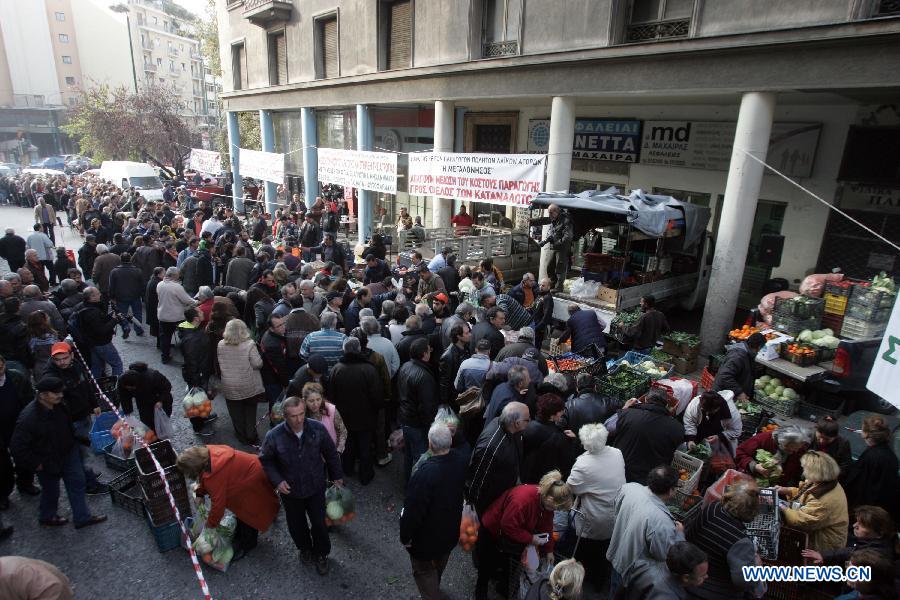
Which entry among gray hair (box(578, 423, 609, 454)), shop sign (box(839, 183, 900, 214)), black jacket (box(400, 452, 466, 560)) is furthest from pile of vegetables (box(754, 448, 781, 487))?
shop sign (box(839, 183, 900, 214))

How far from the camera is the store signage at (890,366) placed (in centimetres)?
441

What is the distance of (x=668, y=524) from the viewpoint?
11.8ft

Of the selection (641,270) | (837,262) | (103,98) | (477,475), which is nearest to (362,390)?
(477,475)

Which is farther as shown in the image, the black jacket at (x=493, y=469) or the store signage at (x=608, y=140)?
the store signage at (x=608, y=140)

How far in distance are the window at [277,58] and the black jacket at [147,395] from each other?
772 inches

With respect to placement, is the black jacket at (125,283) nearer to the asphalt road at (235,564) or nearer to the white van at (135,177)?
the asphalt road at (235,564)

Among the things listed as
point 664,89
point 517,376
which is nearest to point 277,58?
point 664,89

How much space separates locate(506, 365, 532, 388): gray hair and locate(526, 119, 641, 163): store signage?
32.8 ft

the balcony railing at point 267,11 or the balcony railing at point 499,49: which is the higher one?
the balcony railing at point 267,11

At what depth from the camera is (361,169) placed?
49.6 feet

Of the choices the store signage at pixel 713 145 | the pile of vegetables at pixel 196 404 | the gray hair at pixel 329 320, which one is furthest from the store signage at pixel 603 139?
the pile of vegetables at pixel 196 404

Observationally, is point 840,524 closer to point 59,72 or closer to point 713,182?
point 713,182

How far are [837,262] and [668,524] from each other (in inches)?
410

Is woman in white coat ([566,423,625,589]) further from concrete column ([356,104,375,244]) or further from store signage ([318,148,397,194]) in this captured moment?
concrete column ([356,104,375,244])
